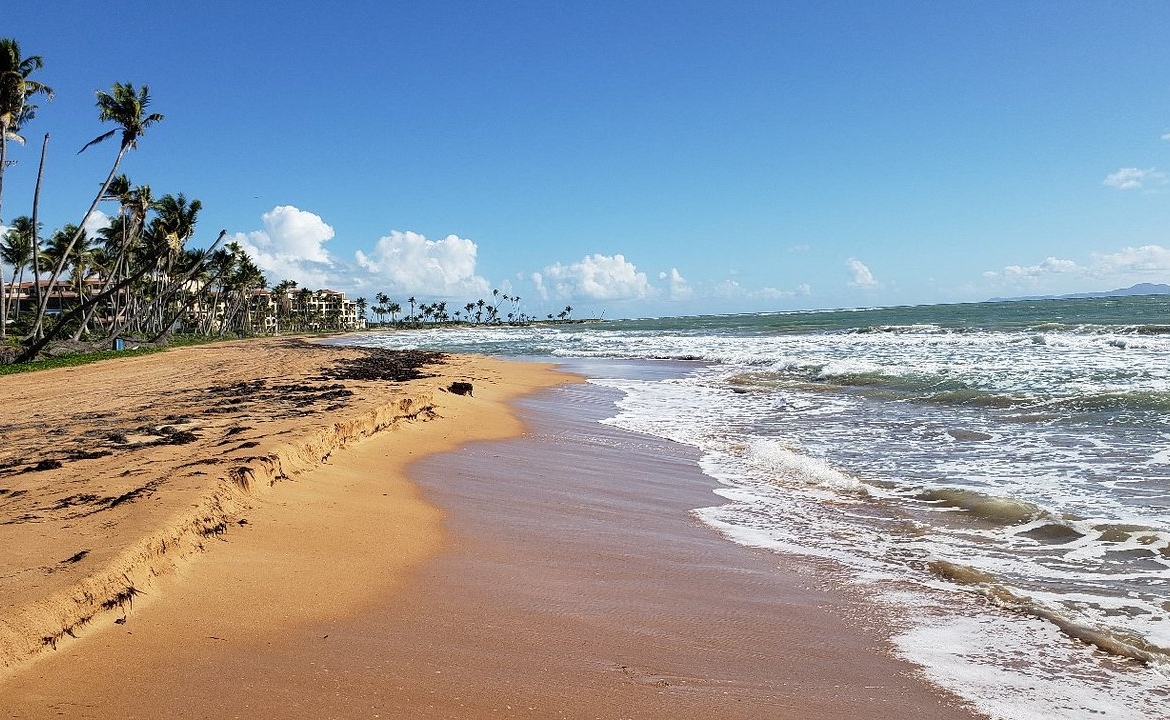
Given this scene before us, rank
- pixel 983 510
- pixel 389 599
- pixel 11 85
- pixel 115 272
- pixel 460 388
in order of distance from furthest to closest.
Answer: pixel 115 272 < pixel 11 85 < pixel 460 388 < pixel 983 510 < pixel 389 599

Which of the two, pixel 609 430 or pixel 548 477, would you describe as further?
pixel 609 430

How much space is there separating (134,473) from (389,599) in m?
3.08

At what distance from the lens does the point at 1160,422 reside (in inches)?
393

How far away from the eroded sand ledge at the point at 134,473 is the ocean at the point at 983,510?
3.75 m

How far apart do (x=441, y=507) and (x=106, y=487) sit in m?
2.44

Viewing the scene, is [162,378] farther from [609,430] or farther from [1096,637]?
[1096,637]

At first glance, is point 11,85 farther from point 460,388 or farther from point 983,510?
point 983,510

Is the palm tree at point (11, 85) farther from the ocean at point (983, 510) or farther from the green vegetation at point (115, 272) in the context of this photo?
the ocean at point (983, 510)

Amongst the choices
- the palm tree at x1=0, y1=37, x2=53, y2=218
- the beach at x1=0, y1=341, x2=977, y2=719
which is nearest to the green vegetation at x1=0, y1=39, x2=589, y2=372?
the palm tree at x1=0, y1=37, x2=53, y2=218

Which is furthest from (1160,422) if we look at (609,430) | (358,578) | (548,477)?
(358,578)

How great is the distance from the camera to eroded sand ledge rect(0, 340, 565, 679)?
9.74 feet

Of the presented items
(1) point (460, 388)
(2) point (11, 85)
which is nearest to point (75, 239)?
(2) point (11, 85)

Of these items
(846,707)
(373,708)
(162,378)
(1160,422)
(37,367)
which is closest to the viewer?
(373,708)

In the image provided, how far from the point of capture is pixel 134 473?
5.24 meters
